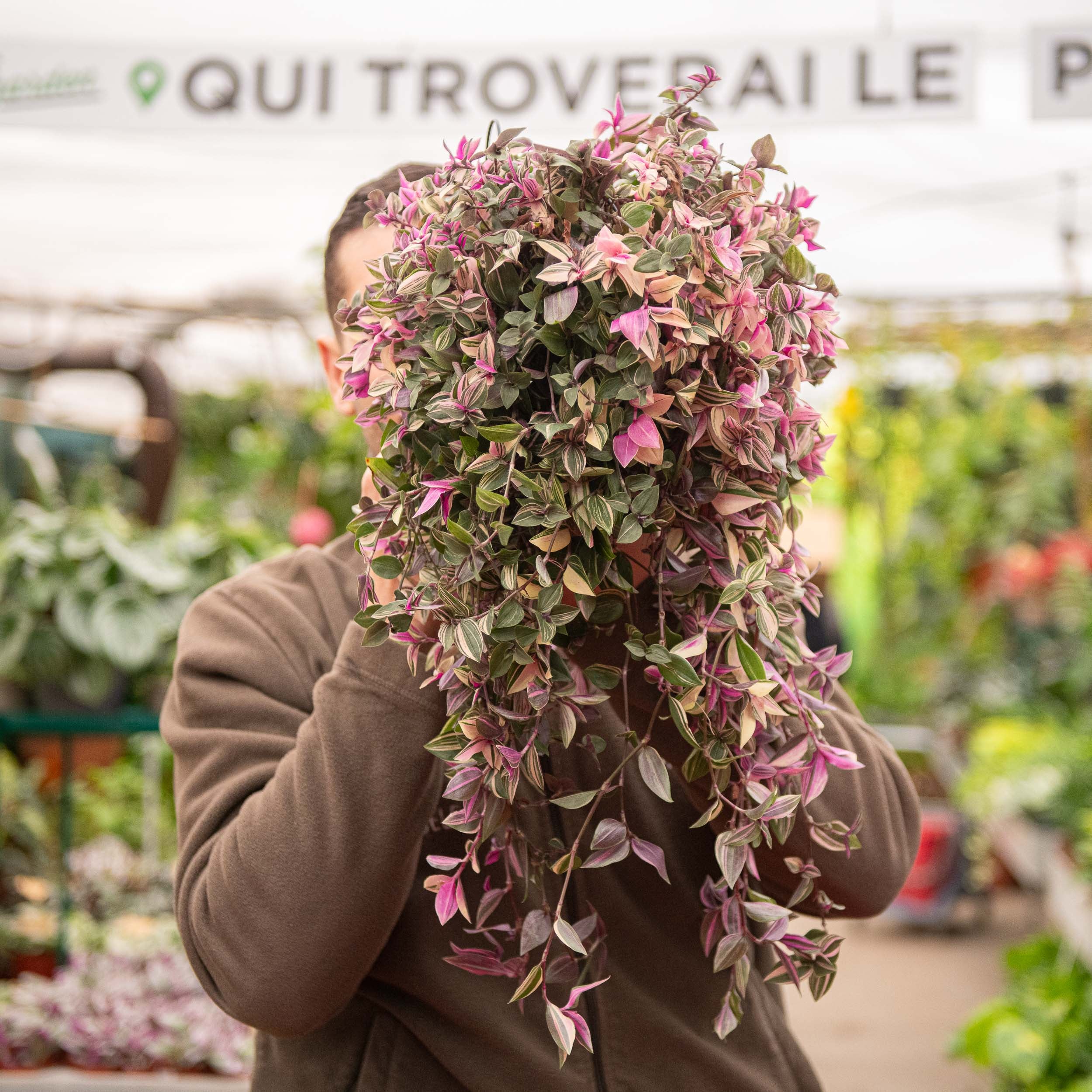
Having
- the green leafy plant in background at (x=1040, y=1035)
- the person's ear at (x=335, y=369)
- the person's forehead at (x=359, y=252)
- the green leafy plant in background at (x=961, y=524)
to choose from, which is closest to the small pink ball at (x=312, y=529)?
the green leafy plant in background at (x=1040, y=1035)

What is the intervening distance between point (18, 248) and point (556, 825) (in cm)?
612

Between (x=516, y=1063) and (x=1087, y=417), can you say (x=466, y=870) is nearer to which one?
(x=516, y=1063)

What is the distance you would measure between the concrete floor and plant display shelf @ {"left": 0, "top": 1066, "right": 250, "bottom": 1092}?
2.04 metres

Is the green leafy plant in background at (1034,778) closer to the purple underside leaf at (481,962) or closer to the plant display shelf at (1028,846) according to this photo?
the plant display shelf at (1028,846)

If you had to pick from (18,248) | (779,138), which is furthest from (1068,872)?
(18,248)

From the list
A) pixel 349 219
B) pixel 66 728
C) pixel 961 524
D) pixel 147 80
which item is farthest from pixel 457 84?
pixel 961 524

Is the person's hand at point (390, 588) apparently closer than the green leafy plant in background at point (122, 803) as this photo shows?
Yes

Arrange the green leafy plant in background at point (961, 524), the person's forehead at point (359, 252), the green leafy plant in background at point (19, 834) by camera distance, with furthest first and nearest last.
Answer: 1. the green leafy plant in background at point (961, 524)
2. the green leafy plant in background at point (19, 834)
3. the person's forehead at point (359, 252)

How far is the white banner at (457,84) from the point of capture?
8.59 feet

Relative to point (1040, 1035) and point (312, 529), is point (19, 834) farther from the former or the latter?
point (1040, 1035)

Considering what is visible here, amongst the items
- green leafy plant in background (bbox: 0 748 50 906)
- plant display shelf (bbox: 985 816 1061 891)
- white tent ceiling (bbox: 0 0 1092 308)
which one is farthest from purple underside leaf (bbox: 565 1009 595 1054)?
plant display shelf (bbox: 985 816 1061 891)

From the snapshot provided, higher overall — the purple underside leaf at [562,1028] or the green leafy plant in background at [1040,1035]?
the purple underside leaf at [562,1028]

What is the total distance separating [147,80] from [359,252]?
2051 mm

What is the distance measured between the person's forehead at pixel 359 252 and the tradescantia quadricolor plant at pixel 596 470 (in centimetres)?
15
